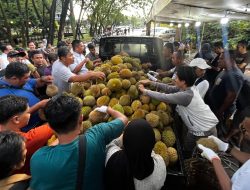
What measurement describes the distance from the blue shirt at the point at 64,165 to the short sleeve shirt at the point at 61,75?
2221 millimetres

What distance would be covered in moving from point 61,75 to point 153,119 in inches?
→ 71.2

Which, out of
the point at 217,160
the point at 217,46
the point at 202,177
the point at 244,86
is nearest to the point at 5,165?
the point at 217,160

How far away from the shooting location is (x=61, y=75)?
4.08 m

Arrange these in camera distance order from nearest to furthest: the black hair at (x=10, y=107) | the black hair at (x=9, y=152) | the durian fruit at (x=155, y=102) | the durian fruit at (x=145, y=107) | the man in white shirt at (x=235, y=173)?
1. the black hair at (x=9, y=152)
2. the man in white shirt at (x=235, y=173)
3. the black hair at (x=10, y=107)
4. the durian fruit at (x=145, y=107)
5. the durian fruit at (x=155, y=102)

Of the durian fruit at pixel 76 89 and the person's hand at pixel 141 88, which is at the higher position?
the person's hand at pixel 141 88

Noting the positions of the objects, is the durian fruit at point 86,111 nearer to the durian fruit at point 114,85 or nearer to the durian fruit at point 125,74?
the durian fruit at point 114,85

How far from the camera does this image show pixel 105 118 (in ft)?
9.96

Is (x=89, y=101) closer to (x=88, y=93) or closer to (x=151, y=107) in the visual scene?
(x=88, y=93)

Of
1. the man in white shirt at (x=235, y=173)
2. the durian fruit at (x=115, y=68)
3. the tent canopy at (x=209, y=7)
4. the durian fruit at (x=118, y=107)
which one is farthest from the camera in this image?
the tent canopy at (x=209, y=7)

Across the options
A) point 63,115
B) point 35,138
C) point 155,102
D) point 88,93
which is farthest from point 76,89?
point 63,115

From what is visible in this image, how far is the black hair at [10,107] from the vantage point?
2.31 m

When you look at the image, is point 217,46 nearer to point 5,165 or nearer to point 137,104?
point 137,104

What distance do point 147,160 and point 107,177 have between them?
1.29ft

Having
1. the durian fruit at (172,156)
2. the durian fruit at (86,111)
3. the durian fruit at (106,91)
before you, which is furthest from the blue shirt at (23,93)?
the durian fruit at (172,156)
